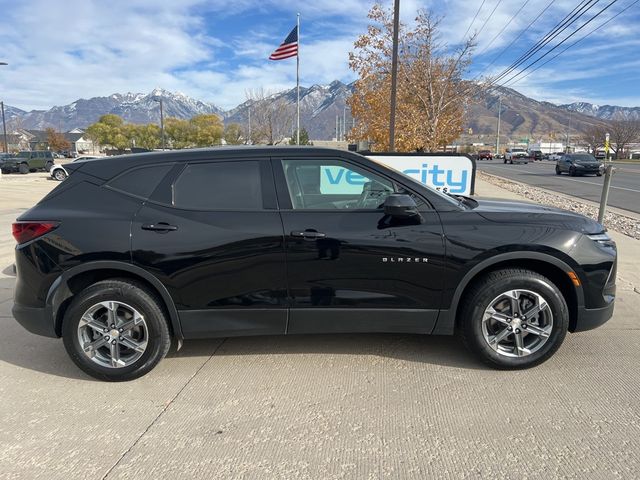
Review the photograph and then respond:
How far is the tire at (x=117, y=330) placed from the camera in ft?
10.6

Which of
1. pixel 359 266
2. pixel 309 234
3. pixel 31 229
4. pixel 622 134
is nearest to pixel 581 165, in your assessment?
pixel 359 266

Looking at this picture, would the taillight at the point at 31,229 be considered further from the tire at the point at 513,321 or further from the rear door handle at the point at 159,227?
the tire at the point at 513,321

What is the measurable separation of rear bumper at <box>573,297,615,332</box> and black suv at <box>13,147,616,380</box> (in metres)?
0.02

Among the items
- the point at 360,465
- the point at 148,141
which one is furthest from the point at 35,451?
the point at 148,141

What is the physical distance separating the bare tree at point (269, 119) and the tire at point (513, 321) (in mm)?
36125

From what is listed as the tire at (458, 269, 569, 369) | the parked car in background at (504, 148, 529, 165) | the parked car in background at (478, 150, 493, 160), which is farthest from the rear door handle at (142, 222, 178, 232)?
the parked car in background at (478, 150, 493, 160)

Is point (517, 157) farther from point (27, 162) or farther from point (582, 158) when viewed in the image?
point (27, 162)

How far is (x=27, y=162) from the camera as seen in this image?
120 ft

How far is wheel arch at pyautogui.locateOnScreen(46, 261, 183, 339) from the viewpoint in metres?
3.21

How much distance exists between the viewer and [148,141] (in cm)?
6644

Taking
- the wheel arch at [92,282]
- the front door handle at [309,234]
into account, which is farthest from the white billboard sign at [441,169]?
the wheel arch at [92,282]

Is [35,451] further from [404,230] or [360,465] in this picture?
[404,230]

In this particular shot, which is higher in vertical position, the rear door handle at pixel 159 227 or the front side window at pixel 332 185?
the front side window at pixel 332 185

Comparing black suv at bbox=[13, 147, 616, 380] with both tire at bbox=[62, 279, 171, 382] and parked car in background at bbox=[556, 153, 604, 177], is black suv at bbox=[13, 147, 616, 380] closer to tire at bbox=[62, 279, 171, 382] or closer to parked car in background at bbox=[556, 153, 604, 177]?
tire at bbox=[62, 279, 171, 382]
